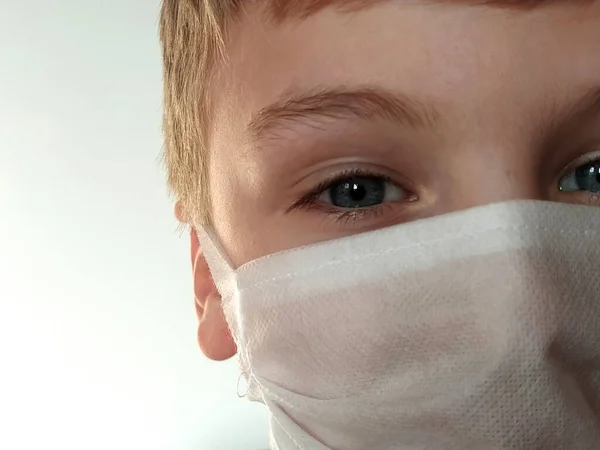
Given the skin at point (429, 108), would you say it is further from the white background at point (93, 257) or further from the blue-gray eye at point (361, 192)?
Result: the white background at point (93, 257)

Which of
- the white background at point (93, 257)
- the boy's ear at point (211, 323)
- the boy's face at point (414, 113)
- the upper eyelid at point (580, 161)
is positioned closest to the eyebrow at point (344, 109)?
the boy's face at point (414, 113)

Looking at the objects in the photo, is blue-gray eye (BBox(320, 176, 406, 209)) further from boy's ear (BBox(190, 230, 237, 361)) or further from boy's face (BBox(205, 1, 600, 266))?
boy's ear (BBox(190, 230, 237, 361))

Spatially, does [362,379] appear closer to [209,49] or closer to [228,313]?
[228,313]

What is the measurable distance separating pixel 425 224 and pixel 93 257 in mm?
1026

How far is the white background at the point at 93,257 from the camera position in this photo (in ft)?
4.84

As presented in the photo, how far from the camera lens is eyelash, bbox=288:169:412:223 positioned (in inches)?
26.7

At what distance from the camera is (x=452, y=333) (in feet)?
1.94

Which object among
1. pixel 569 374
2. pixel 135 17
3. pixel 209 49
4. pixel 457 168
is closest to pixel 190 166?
pixel 209 49

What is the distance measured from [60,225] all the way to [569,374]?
1.14 metres

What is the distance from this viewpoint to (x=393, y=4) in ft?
2.10

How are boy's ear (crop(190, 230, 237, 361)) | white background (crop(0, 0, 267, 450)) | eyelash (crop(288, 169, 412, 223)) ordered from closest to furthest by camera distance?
1. eyelash (crop(288, 169, 412, 223))
2. boy's ear (crop(190, 230, 237, 361))
3. white background (crop(0, 0, 267, 450))

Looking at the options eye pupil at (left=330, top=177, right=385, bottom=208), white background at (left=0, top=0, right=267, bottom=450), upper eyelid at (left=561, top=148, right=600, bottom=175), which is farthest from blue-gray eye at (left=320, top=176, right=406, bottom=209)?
white background at (left=0, top=0, right=267, bottom=450)

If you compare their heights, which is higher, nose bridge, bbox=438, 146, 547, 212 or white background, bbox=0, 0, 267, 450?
white background, bbox=0, 0, 267, 450

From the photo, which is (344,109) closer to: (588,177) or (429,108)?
(429,108)
